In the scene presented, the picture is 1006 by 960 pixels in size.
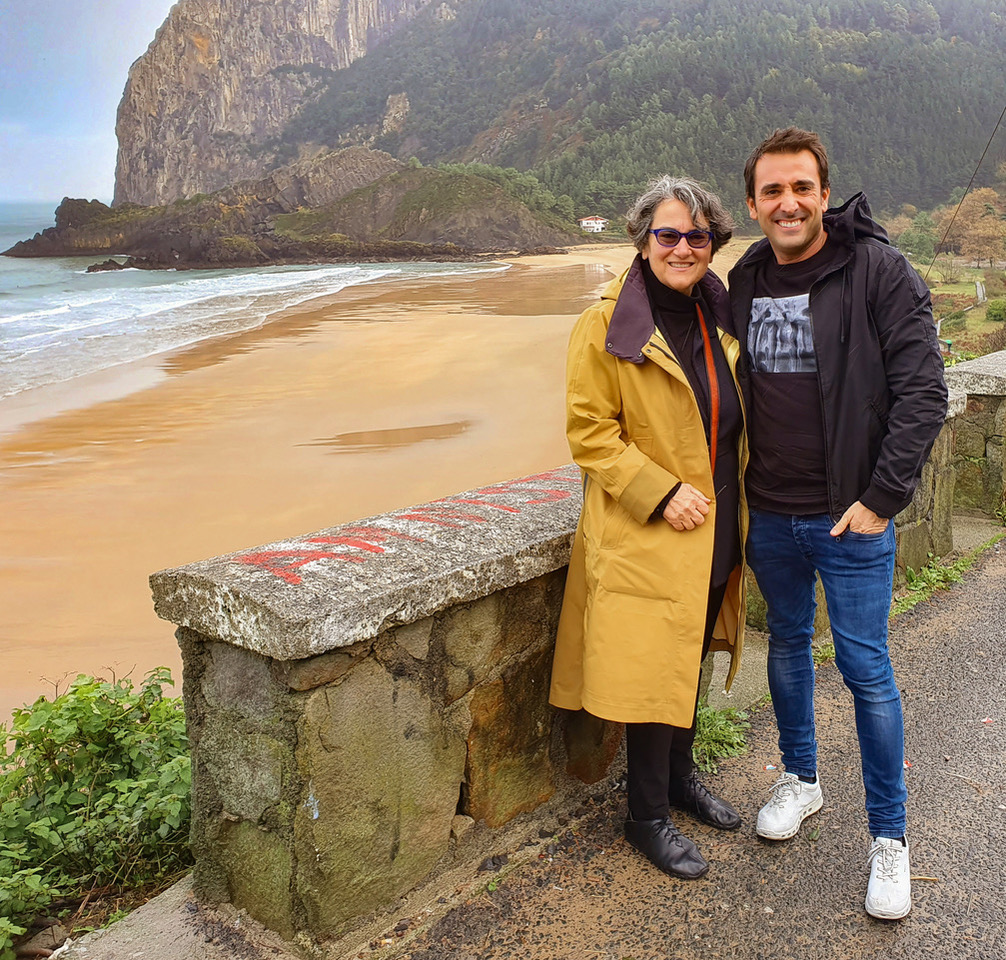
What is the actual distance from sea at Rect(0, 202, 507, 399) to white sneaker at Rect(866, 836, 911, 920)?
14115mm

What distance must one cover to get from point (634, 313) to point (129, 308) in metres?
27.6

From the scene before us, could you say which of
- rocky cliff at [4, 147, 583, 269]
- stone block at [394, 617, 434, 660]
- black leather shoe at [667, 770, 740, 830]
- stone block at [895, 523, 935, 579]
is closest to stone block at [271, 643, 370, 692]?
stone block at [394, 617, 434, 660]

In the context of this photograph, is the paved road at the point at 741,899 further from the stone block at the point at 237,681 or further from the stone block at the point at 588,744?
the stone block at the point at 237,681

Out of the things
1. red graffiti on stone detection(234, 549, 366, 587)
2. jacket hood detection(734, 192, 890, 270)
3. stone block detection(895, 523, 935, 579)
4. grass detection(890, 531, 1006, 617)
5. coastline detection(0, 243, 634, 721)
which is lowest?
coastline detection(0, 243, 634, 721)

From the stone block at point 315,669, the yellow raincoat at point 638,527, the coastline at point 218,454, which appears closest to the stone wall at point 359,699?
the stone block at point 315,669

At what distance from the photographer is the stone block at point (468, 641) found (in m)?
2.03

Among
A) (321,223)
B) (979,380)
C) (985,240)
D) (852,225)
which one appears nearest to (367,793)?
(852,225)

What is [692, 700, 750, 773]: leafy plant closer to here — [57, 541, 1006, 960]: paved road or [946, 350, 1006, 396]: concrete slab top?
[57, 541, 1006, 960]: paved road

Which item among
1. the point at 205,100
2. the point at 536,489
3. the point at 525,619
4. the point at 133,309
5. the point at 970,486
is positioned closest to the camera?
the point at 525,619

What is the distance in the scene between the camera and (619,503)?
2027 millimetres

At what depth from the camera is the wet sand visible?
19.3 feet

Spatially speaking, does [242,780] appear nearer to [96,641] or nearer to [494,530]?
[494,530]

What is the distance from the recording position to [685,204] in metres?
2.07

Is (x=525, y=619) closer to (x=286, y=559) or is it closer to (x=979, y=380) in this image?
(x=286, y=559)
